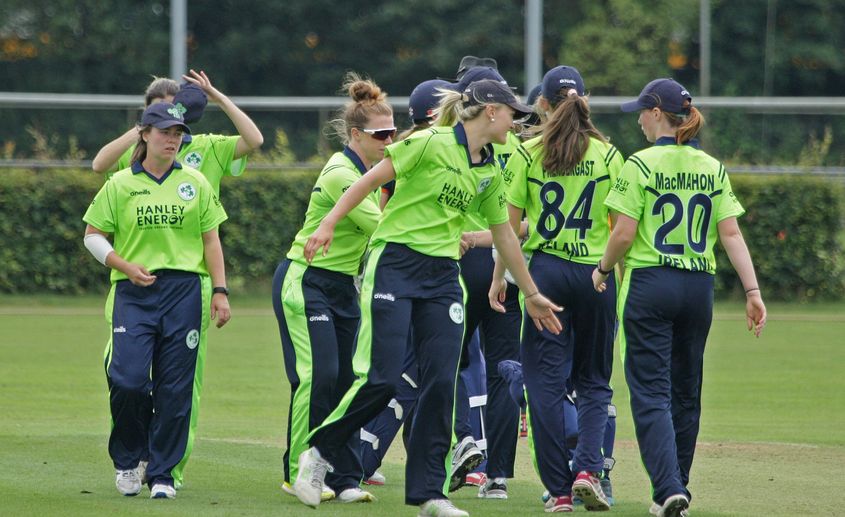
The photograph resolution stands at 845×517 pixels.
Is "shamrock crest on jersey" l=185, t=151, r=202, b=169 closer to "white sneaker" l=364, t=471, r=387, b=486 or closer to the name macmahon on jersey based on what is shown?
"white sneaker" l=364, t=471, r=387, b=486

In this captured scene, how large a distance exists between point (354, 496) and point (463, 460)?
78 cm

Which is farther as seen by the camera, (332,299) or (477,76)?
(332,299)

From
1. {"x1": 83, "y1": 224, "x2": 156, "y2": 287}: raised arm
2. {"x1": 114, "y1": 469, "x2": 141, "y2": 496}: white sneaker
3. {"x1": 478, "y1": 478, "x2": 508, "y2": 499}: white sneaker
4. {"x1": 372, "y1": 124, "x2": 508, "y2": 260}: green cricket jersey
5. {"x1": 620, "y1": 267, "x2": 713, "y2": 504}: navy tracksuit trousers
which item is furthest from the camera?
{"x1": 478, "y1": 478, "x2": 508, "y2": 499}: white sneaker

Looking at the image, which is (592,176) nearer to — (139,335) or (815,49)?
(139,335)

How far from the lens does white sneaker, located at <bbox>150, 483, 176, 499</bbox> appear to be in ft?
24.4

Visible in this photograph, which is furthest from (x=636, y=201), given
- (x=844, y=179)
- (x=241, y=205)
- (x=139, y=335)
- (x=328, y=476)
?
(x=844, y=179)

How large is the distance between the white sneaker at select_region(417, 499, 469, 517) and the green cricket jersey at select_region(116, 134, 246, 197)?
8.86ft

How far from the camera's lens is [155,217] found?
7.59 m

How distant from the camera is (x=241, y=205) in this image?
2158 cm

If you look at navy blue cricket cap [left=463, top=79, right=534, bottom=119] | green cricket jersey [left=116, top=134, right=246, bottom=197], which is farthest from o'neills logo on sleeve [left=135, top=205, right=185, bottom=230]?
navy blue cricket cap [left=463, top=79, right=534, bottom=119]

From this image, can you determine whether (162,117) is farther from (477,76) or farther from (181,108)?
(477,76)

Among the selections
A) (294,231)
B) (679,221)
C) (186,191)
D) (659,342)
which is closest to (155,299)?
(186,191)

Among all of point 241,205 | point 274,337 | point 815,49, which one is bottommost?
point 274,337

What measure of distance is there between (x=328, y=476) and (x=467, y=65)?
315 centimetres
